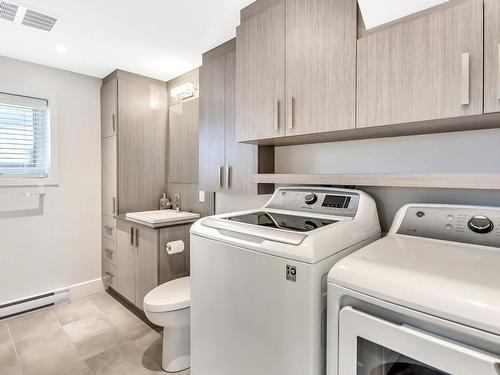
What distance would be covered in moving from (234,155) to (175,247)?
3.00 feet

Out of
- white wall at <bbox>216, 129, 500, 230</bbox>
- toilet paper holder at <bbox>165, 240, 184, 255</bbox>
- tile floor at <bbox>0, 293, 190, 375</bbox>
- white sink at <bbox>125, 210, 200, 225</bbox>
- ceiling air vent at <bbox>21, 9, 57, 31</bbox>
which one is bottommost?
tile floor at <bbox>0, 293, 190, 375</bbox>

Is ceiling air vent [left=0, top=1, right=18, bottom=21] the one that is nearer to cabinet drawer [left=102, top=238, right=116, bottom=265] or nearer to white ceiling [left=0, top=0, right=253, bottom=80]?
white ceiling [left=0, top=0, right=253, bottom=80]

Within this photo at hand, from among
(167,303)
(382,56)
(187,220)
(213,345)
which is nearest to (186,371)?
(167,303)

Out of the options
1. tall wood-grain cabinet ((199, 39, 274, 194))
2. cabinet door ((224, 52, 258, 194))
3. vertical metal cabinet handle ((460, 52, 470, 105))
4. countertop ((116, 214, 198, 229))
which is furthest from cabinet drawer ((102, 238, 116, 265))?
vertical metal cabinet handle ((460, 52, 470, 105))

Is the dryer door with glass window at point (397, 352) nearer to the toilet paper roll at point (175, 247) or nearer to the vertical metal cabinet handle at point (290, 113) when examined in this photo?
the vertical metal cabinet handle at point (290, 113)

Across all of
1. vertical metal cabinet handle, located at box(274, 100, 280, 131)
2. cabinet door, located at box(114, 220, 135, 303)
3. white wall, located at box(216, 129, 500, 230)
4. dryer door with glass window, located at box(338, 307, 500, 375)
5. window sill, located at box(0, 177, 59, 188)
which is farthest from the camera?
cabinet door, located at box(114, 220, 135, 303)

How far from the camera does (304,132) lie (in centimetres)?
146

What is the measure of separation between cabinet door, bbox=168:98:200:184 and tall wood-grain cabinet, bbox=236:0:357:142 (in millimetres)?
1008

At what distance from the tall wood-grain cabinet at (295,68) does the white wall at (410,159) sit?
1.26ft

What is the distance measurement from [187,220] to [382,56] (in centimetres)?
197

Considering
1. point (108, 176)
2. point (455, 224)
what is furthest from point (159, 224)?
point (455, 224)

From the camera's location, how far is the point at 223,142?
7.07ft

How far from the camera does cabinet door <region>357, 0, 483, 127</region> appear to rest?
38.1 inches

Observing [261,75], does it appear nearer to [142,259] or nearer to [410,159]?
[410,159]
